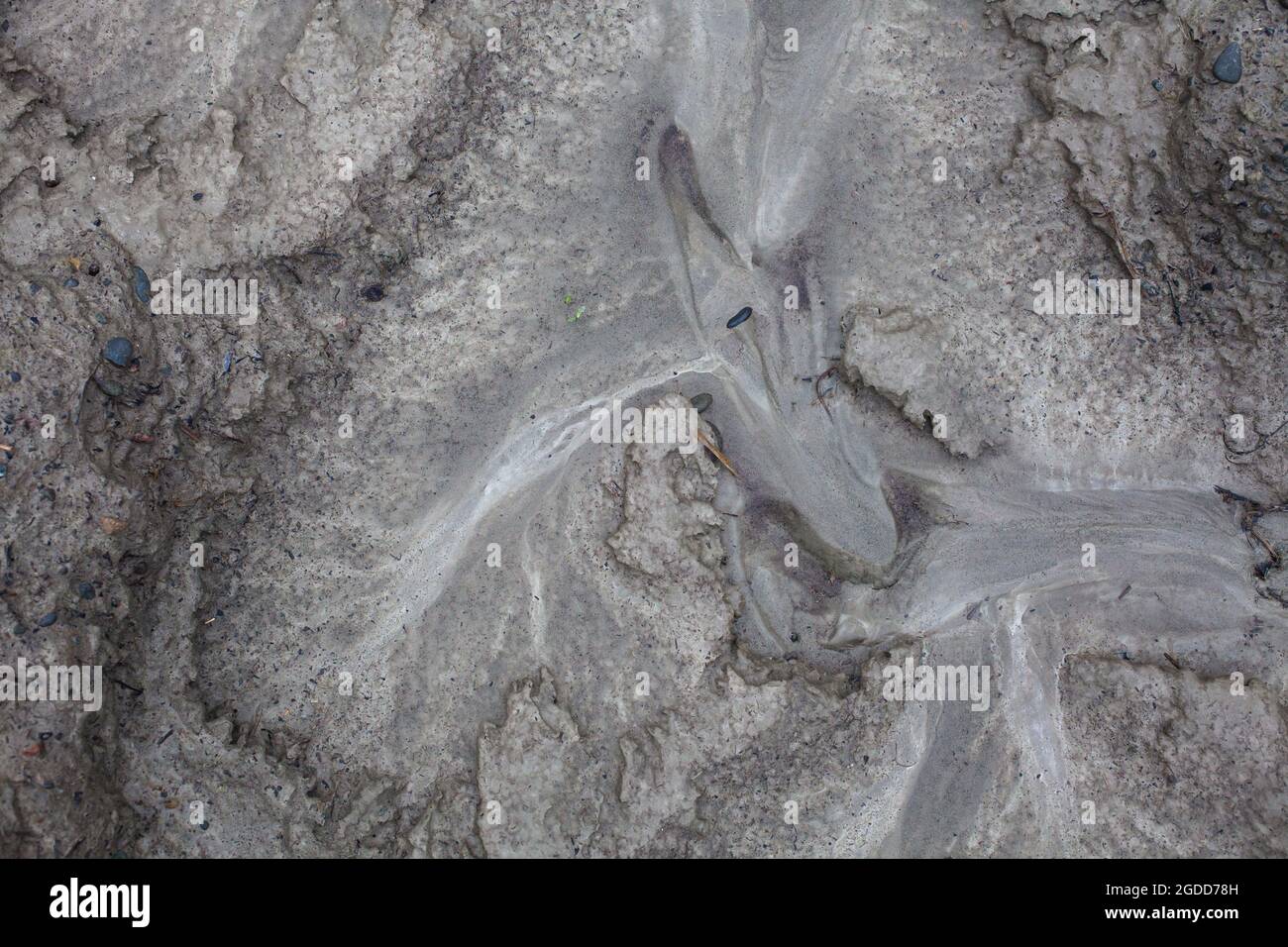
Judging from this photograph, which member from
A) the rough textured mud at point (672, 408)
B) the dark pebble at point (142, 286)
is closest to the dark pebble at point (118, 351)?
the rough textured mud at point (672, 408)

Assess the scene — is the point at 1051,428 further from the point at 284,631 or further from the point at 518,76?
the point at 284,631

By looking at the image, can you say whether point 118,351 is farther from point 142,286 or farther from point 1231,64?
point 1231,64

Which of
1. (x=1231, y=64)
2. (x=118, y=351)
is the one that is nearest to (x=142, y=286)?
(x=118, y=351)

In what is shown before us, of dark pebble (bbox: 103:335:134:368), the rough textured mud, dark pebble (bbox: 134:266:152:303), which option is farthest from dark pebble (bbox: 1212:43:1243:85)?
dark pebble (bbox: 103:335:134:368)

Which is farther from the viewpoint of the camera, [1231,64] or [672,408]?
[672,408]

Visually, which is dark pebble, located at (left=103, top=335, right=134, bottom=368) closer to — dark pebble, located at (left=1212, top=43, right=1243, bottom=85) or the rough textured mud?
the rough textured mud
